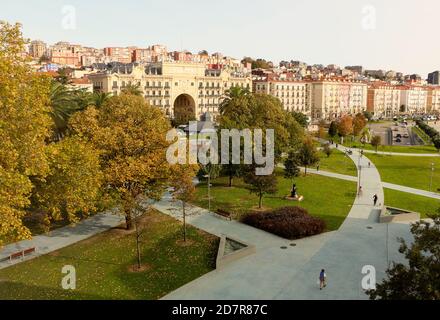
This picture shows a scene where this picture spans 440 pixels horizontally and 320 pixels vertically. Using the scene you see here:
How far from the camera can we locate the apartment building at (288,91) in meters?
126

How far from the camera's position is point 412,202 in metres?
39.1

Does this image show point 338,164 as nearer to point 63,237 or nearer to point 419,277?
point 63,237

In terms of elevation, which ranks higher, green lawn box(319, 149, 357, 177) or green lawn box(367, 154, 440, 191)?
green lawn box(319, 149, 357, 177)

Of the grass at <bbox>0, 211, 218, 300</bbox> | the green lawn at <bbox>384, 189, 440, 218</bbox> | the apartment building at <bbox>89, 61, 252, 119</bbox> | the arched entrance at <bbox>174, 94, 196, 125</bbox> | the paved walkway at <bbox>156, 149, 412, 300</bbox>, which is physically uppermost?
the apartment building at <bbox>89, 61, 252, 119</bbox>

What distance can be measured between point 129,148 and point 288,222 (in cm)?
1277

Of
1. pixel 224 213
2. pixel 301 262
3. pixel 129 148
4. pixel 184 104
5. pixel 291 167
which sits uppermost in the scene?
pixel 184 104

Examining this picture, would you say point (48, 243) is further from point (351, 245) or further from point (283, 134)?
point (283, 134)

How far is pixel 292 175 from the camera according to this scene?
141ft

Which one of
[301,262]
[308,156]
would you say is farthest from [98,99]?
[301,262]

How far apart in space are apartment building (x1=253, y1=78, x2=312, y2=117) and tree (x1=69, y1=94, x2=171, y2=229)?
96.8 meters

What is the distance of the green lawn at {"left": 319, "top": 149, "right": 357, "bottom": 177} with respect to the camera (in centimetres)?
5488

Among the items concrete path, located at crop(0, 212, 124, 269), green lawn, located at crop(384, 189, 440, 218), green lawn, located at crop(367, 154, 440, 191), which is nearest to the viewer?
concrete path, located at crop(0, 212, 124, 269)

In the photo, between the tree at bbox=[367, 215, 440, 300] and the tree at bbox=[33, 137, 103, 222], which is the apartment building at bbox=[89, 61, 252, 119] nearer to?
the tree at bbox=[33, 137, 103, 222]

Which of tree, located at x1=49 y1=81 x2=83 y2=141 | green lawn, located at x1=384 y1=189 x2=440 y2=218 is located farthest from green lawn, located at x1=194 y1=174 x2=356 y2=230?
tree, located at x1=49 y1=81 x2=83 y2=141
